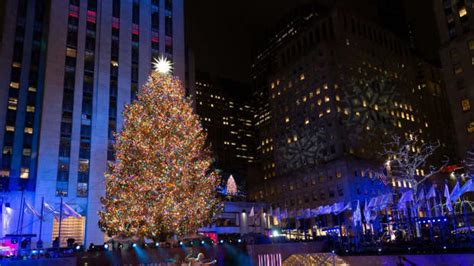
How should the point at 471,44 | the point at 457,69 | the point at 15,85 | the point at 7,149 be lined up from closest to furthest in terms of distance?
the point at 7,149
the point at 15,85
the point at 471,44
the point at 457,69

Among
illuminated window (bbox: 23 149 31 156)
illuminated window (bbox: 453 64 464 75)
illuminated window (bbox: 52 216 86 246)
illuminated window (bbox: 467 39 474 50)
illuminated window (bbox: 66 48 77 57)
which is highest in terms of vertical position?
illuminated window (bbox: 467 39 474 50)

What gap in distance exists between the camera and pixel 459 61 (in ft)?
224

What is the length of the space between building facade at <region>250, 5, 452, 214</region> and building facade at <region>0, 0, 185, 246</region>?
1786 inches

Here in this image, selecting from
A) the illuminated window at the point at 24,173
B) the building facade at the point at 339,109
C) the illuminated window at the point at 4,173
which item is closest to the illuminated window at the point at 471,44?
the building facade at the point at 339,109

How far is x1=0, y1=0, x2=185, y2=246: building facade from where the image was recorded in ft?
158

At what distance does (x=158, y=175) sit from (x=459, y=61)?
201ft

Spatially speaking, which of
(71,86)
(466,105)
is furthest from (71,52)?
(466,105)

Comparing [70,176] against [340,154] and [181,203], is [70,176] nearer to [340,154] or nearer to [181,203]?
[181,203]

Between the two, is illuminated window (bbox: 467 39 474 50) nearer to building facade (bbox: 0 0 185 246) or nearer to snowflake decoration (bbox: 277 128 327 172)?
snowflake decoration (bbox: 277 128 327 172)

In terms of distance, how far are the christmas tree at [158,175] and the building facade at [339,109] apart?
60.5 meters

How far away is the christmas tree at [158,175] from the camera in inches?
1048

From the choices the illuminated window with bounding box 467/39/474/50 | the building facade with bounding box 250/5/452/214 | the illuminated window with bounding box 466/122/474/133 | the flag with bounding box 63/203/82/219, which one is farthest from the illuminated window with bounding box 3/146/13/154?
the illuminated window with bounding box 467/39/474/50

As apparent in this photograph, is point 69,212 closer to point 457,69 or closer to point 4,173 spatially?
point 4,173

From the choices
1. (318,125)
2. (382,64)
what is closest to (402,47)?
(382,64)
